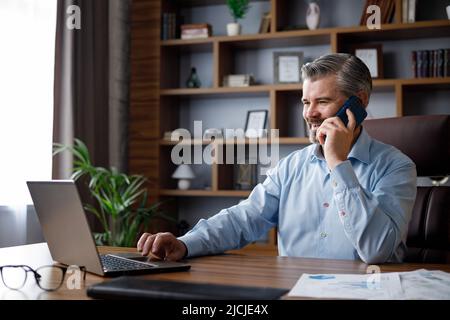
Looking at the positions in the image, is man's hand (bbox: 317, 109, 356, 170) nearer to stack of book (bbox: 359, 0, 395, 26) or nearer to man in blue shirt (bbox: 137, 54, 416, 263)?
man in blue shirt (bbox: 137, 54, 416, 263)

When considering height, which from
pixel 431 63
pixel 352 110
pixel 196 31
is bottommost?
pixel 352 110

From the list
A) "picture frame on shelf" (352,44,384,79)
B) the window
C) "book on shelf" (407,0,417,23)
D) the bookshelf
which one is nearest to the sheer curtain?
the window

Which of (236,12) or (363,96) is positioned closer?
(363,96)

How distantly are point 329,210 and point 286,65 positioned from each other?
2339 millimetres

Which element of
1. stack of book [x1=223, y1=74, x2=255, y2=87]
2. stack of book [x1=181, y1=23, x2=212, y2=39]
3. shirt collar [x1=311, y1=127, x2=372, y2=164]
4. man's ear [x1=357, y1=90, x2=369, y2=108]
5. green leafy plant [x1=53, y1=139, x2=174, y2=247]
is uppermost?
stack of book [x1=181, y1=23, x2=212, y2=39]

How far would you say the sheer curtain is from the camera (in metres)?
3.08

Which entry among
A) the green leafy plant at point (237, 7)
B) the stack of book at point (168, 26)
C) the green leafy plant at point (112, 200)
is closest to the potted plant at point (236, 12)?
the green leafy plant at point (237, 7)

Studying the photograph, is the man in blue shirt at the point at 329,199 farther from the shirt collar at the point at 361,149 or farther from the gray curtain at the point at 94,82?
the gray curtain at the point at 94,82

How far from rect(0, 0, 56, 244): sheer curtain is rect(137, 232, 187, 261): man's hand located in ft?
6.09

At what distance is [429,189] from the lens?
199 cm

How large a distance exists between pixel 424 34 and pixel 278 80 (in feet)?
3.21

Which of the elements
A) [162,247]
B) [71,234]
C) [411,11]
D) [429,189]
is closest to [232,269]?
[162,247]

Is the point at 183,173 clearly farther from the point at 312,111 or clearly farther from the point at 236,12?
the point at 312,111
